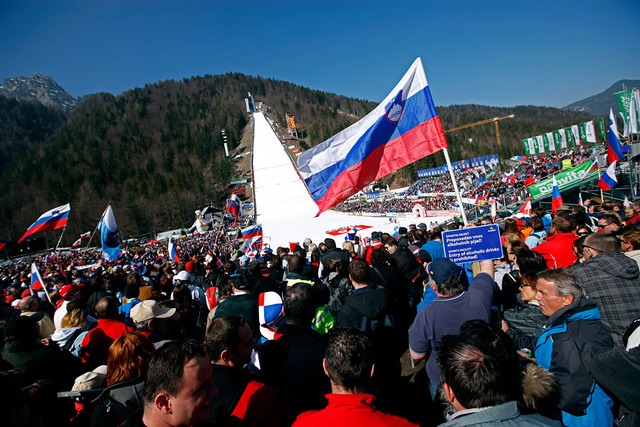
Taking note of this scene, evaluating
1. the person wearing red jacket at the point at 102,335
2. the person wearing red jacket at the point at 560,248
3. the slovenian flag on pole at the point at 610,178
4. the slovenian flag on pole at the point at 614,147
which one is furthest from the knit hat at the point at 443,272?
the slovenian flag on pole at the point at 614,147

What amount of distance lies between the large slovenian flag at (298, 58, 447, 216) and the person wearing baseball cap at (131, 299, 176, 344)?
2834mm

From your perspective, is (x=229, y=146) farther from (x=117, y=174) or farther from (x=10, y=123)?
(x=10, y=123)

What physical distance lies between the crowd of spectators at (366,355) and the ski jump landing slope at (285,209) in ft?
41.0

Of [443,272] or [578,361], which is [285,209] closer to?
[443,272]

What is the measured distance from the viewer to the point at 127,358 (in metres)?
2.28

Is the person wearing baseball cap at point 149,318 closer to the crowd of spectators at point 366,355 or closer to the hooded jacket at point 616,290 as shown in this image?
the crowd of spectators at point 366,355

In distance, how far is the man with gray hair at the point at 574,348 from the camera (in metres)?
1.87

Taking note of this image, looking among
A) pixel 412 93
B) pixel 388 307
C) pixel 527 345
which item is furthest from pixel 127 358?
pixel 412 93

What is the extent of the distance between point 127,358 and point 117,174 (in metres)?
125

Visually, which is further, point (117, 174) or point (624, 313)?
point (117, 174)

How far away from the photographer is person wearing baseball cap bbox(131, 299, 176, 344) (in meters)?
3.38

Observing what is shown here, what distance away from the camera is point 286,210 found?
3912 centimetres

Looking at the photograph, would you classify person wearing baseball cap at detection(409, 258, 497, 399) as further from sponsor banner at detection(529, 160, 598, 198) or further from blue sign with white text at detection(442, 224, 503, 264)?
sponsor banner at detection(529, 160, 598, 198)

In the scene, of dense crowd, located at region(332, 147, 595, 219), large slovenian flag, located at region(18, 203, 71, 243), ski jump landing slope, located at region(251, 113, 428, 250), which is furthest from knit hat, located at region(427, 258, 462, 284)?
dense crowd, located at region(332, 147, 595, 219)
